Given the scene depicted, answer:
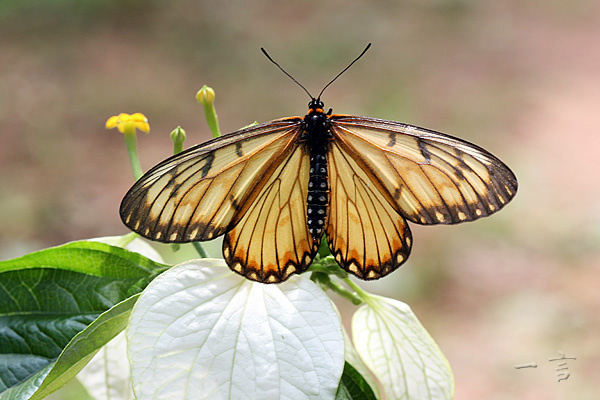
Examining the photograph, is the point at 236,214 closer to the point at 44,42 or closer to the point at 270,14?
the point at 44,42

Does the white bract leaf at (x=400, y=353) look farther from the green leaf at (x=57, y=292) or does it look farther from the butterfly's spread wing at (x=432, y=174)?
the green leaf at (x=57, y=292)

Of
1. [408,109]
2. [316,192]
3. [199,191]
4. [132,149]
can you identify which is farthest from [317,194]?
[408,109]

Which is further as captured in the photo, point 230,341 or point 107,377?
point 107,377

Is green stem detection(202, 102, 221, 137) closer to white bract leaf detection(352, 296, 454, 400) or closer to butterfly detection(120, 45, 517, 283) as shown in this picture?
butterfly detection(120, 45, 517, 283)

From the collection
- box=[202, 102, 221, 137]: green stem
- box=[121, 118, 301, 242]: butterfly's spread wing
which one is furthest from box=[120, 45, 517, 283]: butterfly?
box=[202, 102, 221, 137]: green stem

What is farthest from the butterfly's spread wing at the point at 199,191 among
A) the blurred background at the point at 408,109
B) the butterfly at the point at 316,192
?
the blurred background at the point at 408,109

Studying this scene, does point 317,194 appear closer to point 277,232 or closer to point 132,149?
point 277,232
